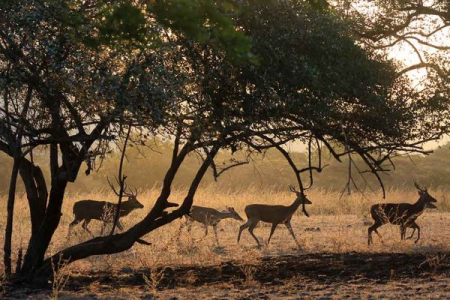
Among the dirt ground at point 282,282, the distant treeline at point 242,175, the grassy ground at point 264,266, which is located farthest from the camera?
the distant treeline at point 242,175

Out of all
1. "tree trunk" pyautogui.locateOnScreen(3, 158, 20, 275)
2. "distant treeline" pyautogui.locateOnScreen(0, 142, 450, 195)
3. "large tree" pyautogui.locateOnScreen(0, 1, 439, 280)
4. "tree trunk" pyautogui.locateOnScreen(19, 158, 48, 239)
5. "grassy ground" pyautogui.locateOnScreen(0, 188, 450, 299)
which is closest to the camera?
"large tree" pyautogui.locateOnScreen(0, 1, 439, 280)

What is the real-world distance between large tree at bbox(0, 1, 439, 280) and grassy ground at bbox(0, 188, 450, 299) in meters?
1.00

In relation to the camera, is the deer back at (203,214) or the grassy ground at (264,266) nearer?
the grassy ground at (264,266)

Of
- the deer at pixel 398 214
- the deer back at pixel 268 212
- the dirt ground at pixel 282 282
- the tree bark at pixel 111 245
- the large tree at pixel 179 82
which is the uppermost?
the large tree at pixel 179 82

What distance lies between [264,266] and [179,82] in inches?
173

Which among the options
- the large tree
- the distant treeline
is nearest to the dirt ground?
the large tree

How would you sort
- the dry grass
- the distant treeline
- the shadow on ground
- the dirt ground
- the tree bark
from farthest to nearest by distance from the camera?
the distant treeline < the dry grass < the tree bark < the shadow on ground < the dirt ground

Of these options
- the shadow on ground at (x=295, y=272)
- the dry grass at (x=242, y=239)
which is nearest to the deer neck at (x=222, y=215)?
the dry grass at (x=242, y=239)

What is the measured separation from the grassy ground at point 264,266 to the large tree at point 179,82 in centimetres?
100

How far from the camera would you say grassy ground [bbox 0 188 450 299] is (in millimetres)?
10367

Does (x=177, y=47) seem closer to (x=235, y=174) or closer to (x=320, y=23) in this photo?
(x=320, y=23)

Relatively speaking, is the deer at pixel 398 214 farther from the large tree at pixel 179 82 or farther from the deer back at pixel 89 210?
the deer back at pixel 89 210

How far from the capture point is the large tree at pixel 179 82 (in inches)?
339

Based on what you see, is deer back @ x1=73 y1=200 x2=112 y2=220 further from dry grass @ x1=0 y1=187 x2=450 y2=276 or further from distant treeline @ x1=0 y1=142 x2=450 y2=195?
distant treeline @ x1=0 y1=142 x2=450 y2=195
